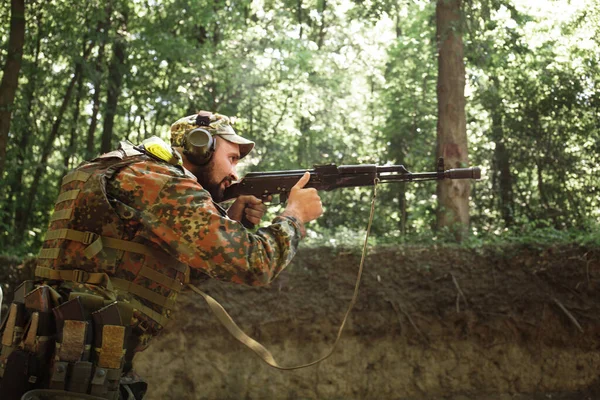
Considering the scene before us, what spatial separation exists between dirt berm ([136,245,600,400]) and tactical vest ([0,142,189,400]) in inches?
243

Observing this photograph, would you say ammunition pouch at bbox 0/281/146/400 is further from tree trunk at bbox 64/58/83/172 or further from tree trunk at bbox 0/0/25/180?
tree trunk at bbox 64/58/83/172

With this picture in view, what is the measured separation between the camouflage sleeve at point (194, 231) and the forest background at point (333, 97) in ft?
23.1

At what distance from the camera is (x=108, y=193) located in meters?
3.04

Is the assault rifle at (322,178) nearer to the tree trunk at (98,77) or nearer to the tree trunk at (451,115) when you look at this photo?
the tree trunk at (451,115)

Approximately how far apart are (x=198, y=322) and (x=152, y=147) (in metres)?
6.56

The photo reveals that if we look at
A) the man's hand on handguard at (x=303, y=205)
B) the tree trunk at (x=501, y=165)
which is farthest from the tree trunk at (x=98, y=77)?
the man's hand on handguard at (x=303, y=205)

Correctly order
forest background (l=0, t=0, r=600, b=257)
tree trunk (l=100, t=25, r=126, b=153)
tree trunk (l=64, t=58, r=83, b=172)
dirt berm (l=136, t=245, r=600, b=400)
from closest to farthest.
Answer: dirt berm (l=136, t=245, r=600, b=400) < forest background (l=0, t=0, r=600, b=257) < tree trunk (l=100, t=25, r=126, b=153) < tree trunk (l=64, t=58, r=83, b=172)

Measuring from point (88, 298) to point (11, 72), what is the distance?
10.6 metres

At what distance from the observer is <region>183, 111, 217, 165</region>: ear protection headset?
3451 millimetres

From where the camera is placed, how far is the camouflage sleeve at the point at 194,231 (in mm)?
2855

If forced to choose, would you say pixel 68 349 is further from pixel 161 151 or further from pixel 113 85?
pixel 113 85

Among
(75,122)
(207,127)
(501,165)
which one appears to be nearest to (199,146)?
(207,127)

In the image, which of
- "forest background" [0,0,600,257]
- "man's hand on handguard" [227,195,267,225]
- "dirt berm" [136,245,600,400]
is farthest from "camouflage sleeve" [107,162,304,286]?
"forest background" [0,0,600,257]

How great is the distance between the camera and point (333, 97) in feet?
70.1
